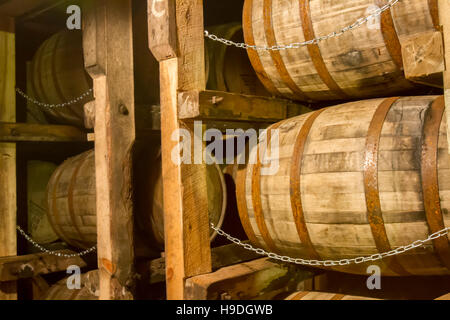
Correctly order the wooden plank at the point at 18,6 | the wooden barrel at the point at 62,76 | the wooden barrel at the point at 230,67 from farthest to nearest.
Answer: the wooden barrel at the point at 62,76, the wooden plank at the point at 18,6, the wooden barrel at the point at 230,67

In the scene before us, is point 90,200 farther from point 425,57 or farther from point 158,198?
point 425,57

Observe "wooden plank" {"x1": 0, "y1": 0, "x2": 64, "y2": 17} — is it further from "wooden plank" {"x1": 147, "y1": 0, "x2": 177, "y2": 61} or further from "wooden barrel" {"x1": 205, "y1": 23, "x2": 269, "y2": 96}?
"wooden plank" {"x1": 147, "y1": 0, "x2": 177, "y2": 61}

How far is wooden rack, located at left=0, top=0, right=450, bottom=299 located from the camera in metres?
2.83

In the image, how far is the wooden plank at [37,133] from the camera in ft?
14.4

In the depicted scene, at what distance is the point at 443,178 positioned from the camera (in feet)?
7.23

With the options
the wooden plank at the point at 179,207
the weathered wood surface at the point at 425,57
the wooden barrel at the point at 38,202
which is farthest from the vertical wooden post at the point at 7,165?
the weathered wood surface at the point at 425,57

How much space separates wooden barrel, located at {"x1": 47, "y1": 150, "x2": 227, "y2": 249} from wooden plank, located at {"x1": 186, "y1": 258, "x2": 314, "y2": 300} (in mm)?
453

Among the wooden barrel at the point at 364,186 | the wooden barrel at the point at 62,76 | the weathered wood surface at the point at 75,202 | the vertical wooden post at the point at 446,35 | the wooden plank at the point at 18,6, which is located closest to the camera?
the vertical wooden post at the point at 446,35

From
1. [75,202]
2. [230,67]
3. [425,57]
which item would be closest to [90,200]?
[75,202]

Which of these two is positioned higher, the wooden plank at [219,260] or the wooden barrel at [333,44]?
the wooden barrel at [333,44]

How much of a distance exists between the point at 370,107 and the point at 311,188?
561mm

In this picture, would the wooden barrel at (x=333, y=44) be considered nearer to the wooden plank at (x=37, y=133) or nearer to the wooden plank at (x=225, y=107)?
the wooden plank at (x=225, y=107)

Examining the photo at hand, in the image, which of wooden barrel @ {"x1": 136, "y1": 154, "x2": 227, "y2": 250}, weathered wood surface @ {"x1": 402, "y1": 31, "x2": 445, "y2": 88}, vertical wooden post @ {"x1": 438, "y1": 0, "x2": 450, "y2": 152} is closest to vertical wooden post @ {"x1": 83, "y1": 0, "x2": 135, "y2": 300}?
wooden barrel @ {"x1": 136, "y1": 154, "x2": 227, "y2": 250}

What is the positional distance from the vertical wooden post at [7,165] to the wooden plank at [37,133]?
104 mm
